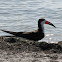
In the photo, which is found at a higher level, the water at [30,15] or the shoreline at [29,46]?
the shoreline at [29,46]

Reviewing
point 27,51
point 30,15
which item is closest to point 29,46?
point 27,51

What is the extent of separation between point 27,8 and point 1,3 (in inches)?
97.8

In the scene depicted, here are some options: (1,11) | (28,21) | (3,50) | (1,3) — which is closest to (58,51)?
(3,50)

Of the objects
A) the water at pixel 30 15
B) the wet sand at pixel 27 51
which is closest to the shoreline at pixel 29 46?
the wet sand at pixel 27 51

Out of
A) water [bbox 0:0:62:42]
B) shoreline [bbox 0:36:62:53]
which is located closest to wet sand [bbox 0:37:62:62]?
shoreline [bbox 0:36:62:53]

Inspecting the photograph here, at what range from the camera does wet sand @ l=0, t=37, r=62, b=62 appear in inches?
257

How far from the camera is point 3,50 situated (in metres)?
7.18

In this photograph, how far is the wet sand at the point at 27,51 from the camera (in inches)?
257

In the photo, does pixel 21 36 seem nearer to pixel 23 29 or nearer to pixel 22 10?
pixel 23 29

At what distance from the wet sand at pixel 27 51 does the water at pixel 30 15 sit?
11.0 ft

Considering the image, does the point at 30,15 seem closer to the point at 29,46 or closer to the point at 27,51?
the point at 29,46

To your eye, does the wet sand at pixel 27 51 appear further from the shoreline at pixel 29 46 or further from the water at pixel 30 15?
the water at pixel 30 15

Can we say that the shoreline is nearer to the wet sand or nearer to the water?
the wet sand

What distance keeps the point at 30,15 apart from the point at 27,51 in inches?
305
